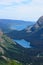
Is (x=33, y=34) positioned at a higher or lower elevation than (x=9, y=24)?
lower

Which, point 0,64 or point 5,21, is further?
point 5,21

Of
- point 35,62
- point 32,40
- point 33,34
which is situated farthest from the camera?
point 33,34

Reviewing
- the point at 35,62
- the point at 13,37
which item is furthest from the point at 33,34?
the point at 35,62

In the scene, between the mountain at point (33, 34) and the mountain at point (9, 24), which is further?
the mountain at point (33, 34)

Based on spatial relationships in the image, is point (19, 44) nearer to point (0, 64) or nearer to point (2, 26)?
point (2, 26)

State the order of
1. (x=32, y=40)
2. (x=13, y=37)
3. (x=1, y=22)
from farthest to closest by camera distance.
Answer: (x=32, y=40)
(x=13, y=37)
(x=1, y=22)

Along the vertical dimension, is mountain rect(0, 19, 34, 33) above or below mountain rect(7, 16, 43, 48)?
above

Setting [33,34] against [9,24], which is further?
[33,34]

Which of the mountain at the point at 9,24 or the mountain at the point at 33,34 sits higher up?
the mountain at the point at 9,24

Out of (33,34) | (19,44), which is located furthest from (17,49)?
(33,34)

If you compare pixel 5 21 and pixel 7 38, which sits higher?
pixel 5 21

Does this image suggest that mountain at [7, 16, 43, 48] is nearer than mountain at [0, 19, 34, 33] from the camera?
No
